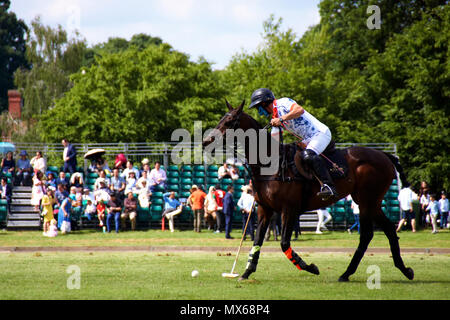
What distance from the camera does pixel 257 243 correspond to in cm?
1107

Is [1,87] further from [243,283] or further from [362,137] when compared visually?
[243,283]

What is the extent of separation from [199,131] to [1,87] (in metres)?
38.8

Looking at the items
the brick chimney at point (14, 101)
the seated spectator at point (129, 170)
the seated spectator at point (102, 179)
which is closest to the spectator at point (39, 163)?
the seated spectator at point (102, 179)

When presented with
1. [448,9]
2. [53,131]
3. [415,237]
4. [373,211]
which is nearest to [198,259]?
[373,211]

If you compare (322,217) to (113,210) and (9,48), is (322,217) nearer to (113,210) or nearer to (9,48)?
(113,210)

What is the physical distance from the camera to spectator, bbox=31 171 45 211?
26.8m

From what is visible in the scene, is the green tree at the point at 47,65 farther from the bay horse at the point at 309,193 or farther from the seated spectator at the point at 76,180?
the bay horse at the point at 309,193

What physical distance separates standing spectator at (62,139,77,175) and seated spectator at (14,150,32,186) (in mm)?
2108

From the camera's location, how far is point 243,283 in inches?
413

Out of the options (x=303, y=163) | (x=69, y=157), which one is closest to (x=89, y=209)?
(x=69, y=157)

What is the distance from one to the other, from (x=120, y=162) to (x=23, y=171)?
188 inches

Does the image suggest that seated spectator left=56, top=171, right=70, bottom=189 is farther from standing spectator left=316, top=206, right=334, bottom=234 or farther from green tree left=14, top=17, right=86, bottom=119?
green tree left=14, top=17, right=86, bottom=119

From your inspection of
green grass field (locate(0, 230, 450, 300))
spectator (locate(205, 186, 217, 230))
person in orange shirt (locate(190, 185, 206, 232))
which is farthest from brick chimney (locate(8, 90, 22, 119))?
green grass field (locate(0, 230, 450, 300))
